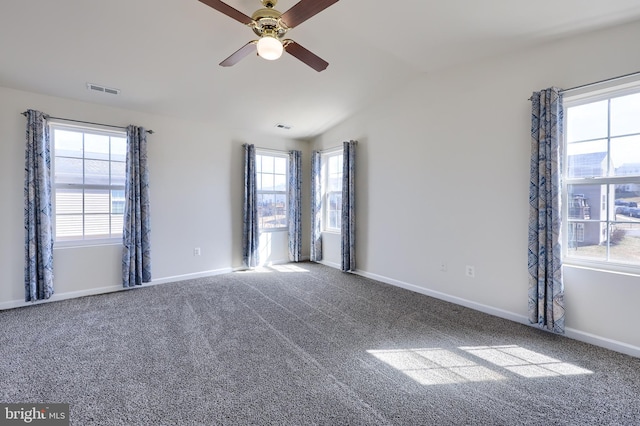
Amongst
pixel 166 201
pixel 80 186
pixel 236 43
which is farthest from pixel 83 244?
pixel 236 43

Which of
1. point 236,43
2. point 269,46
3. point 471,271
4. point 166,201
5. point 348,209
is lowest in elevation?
point 471,271

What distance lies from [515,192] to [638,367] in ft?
5.40

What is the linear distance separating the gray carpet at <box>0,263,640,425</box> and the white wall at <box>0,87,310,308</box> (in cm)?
57

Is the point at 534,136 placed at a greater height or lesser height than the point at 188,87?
lesser

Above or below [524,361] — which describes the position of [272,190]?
above

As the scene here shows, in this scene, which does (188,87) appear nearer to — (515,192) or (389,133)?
(389,133)

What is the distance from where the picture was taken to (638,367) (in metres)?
2.17

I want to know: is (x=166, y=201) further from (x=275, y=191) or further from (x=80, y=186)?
(x=275, y=191)

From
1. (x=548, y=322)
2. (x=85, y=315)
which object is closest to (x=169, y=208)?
(x=85, y=315)

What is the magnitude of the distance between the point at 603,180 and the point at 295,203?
4316mm

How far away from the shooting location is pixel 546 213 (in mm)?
2693

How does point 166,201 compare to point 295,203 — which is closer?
point 166,201

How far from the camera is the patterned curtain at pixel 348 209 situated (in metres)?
4.82

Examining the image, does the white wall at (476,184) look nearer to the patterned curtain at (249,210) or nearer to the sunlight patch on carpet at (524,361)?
the sunlight patch on carpet at (524,361)
